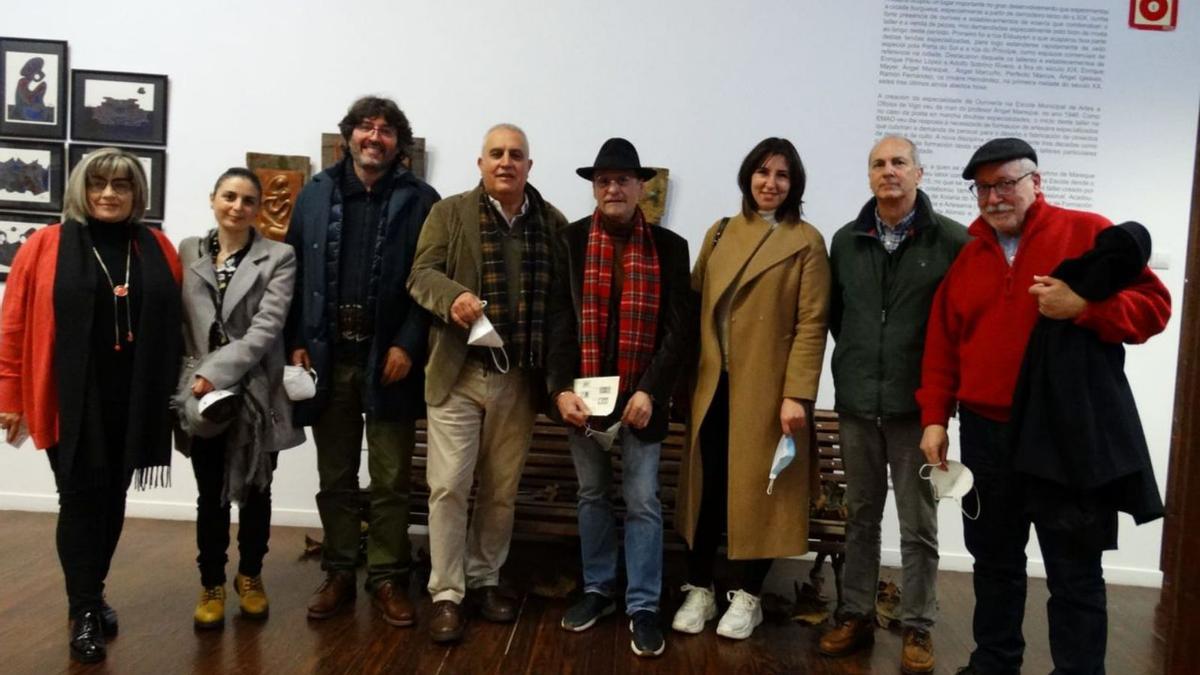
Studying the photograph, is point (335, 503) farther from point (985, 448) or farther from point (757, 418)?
point (985, 448)

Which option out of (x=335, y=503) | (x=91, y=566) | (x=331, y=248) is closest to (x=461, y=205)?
(x=331, y=248)

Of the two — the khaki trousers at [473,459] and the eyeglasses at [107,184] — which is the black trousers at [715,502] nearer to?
the khaki trousers at [473,459]

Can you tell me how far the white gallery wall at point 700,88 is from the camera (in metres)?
3.44

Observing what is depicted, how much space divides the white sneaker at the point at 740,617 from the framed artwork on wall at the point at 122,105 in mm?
3329

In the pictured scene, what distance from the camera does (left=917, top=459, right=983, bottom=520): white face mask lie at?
215cm

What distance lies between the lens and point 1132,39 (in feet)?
11.2

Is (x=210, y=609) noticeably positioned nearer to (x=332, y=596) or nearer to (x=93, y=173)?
(x=332, y=596)

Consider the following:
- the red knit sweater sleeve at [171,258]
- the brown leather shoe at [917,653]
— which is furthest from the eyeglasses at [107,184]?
the brown leather shoe at [917,653]

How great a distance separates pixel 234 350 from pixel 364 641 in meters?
1.03

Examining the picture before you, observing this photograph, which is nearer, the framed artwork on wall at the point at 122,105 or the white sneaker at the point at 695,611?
the white sneaker at the point at 695,611

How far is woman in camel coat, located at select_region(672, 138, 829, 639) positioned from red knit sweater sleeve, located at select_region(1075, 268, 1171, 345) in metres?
0.77

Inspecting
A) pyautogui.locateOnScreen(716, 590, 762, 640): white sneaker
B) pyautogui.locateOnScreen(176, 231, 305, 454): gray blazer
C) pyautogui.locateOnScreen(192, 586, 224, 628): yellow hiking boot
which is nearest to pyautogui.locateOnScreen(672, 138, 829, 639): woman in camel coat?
pyautogui.locateOnScreen(716, 590, 762, 640): white sneaker

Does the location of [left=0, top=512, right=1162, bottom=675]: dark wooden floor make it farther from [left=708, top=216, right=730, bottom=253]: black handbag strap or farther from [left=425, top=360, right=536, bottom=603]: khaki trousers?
[left=708, top=216, right=730, bottom=253]: black handbag strap

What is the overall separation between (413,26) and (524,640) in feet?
9.02
